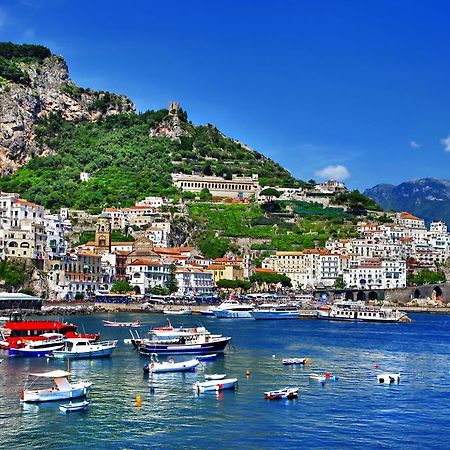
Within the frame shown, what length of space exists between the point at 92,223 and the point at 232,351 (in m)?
69.8

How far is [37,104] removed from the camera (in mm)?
159500

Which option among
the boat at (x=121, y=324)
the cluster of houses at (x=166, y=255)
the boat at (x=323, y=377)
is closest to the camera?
the boat at (x=323, y=377)

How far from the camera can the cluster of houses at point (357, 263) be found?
11906cm

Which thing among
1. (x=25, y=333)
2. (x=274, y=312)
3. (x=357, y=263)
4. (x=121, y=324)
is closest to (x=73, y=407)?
(x=25, y=333)

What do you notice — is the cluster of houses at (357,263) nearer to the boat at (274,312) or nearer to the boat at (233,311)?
the boat at (274,312)

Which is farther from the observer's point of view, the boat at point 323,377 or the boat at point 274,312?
the boat at point 274,312

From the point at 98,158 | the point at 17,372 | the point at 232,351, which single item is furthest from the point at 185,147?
the point at 17,372

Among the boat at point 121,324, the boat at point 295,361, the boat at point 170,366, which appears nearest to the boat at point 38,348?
the boat at point 170,366

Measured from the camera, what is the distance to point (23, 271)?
3600 inches

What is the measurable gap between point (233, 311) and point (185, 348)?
41.5 m

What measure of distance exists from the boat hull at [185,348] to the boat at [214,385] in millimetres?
12401

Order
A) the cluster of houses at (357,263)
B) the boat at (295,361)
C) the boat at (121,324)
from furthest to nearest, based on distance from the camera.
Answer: the cluster of houses at (357,263)
the boat at (121,324)
the boat at (295,361)

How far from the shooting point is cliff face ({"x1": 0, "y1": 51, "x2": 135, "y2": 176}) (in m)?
150

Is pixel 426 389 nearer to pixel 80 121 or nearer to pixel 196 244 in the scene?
pixel 196 244
